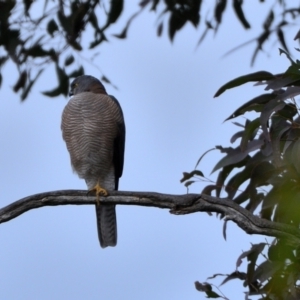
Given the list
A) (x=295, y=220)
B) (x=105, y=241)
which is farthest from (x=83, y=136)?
(x=295, y=220)

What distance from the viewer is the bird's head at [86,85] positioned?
464 cm

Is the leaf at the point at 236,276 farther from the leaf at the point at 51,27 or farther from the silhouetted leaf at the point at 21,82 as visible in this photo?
the leaf at the point at 51,27

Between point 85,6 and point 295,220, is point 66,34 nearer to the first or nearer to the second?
point 85,6

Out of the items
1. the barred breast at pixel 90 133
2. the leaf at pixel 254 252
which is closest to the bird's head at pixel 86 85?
the barred breast at pixel 90 133

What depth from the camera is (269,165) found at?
3043 mm

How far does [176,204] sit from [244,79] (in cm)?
54

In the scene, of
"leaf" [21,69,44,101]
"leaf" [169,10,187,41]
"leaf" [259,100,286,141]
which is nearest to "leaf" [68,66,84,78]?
"leaf" [21,69,44,101]

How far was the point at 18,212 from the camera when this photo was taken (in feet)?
8.95

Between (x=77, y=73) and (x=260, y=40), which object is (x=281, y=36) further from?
(x=77, y=73)

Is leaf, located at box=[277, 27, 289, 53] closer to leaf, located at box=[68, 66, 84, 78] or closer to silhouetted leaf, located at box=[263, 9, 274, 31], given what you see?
silhouetted leaf, located at box=[263, 9, 274, 31]

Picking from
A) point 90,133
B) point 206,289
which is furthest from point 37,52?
point 206,289

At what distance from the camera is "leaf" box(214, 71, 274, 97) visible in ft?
8.77

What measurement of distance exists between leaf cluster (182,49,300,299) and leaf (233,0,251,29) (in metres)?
1.22

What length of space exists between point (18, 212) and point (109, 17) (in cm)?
190
